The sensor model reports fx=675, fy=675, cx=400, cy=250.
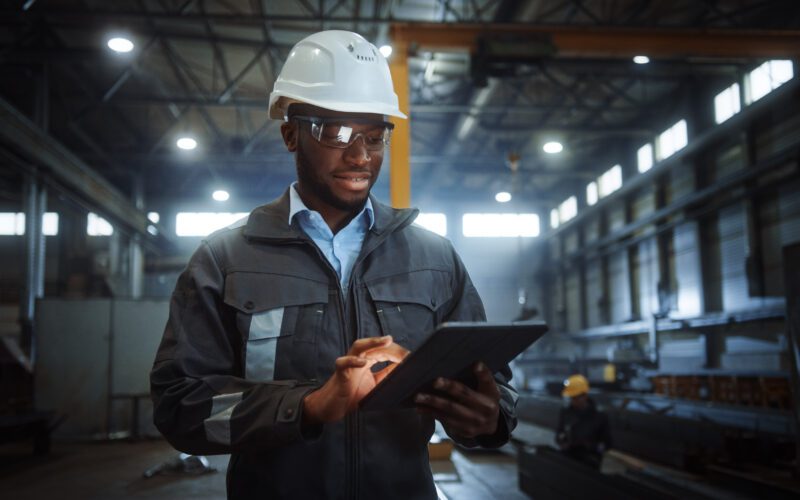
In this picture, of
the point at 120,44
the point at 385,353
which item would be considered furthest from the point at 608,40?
the point at 385,353

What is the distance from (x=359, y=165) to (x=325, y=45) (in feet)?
1.34

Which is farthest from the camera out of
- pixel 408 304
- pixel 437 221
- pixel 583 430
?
pixel 437 221

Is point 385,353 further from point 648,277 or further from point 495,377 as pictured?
point 648,277

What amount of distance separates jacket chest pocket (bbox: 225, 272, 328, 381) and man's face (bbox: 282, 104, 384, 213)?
287 millimetres

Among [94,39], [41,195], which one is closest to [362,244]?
[41,195]

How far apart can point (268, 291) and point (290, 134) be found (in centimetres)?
50

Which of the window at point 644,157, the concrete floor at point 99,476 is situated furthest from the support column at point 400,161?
the window at point 644,157

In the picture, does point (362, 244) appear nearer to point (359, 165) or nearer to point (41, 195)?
point (359, 165)

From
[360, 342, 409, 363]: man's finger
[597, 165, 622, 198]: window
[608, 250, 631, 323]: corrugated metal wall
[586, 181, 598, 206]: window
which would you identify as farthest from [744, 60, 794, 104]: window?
[360, 342, 409, 363]: man's finger

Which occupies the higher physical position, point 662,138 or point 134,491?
point 662,138

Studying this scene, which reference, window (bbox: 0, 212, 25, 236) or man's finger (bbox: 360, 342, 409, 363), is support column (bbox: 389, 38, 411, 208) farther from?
window (bbox: 0, 212, 25, 236)

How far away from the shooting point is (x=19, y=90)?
49.4 feet

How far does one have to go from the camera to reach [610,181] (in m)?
21.0

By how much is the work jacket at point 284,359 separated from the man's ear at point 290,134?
0.69 ft
